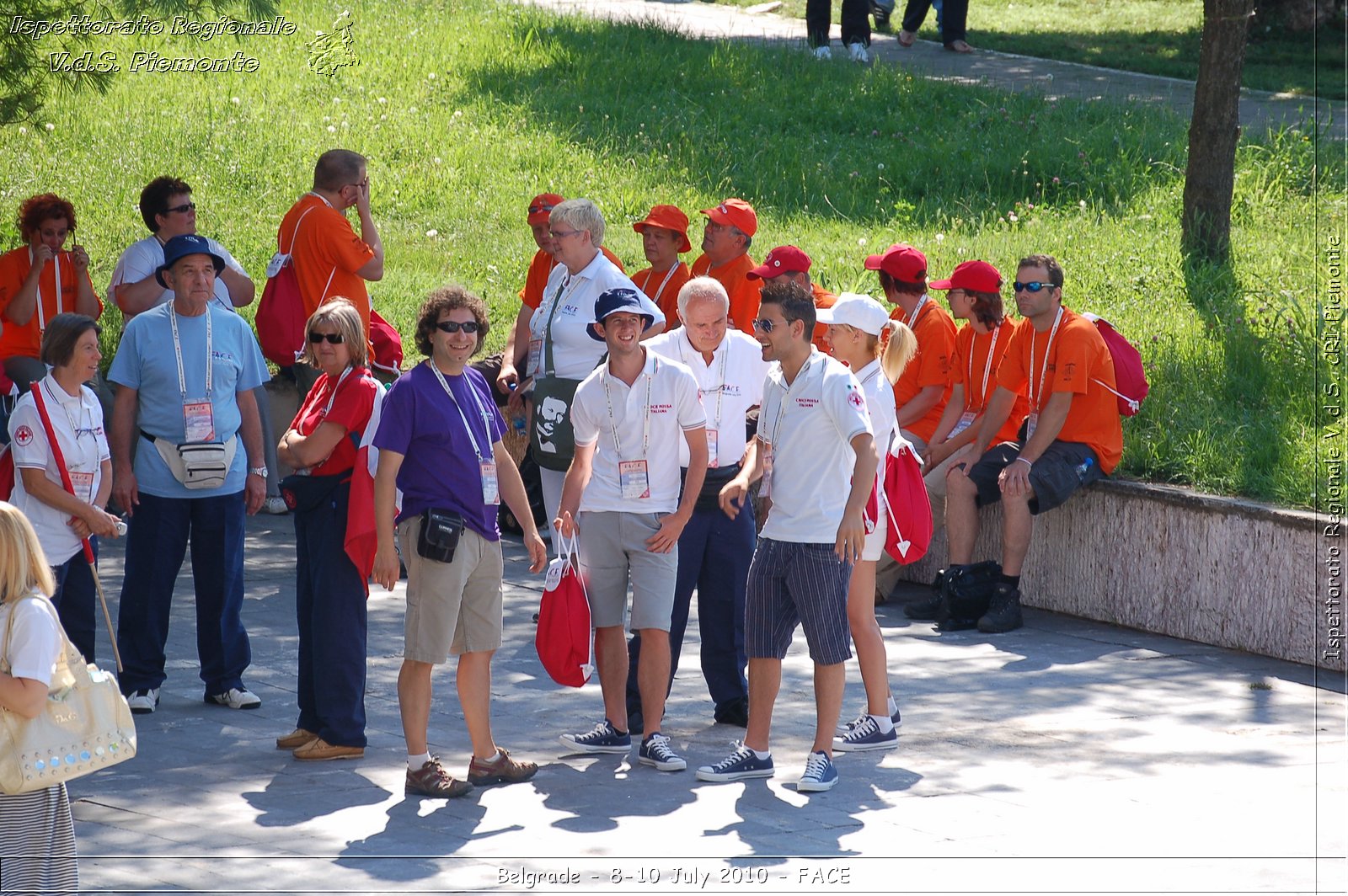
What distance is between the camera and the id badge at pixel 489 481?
234 inches

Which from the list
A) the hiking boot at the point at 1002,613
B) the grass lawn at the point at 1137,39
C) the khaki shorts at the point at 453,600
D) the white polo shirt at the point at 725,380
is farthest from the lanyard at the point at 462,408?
the grass lawn at the point at 1137,39

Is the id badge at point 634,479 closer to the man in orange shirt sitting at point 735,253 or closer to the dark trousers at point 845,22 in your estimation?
the man in orange shirt sitting at point 735,253

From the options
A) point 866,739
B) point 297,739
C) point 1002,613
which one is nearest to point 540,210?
point 1002,613

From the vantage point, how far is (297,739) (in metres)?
6.34

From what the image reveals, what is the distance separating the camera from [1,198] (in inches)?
589

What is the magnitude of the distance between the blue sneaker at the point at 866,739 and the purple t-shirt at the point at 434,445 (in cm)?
170

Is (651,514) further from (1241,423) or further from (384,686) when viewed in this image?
(1241,423)

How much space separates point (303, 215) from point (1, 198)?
312 inches

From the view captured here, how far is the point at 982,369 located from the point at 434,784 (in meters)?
4.34

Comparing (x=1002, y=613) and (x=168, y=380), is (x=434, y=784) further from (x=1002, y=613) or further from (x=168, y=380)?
(x=1002, y=613)

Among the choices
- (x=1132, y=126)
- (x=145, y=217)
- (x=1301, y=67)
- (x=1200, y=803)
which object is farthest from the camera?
(x=1301, y=67)

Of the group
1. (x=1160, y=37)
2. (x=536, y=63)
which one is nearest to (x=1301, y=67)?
(x=1160, y=37)

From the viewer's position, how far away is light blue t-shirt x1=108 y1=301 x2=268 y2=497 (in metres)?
6.82

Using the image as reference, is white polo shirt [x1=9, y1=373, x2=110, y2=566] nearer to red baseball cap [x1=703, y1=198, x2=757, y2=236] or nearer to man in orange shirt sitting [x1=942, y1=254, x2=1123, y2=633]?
red baseball cap [x1=703, y1=198, x2=757, y2=236]
